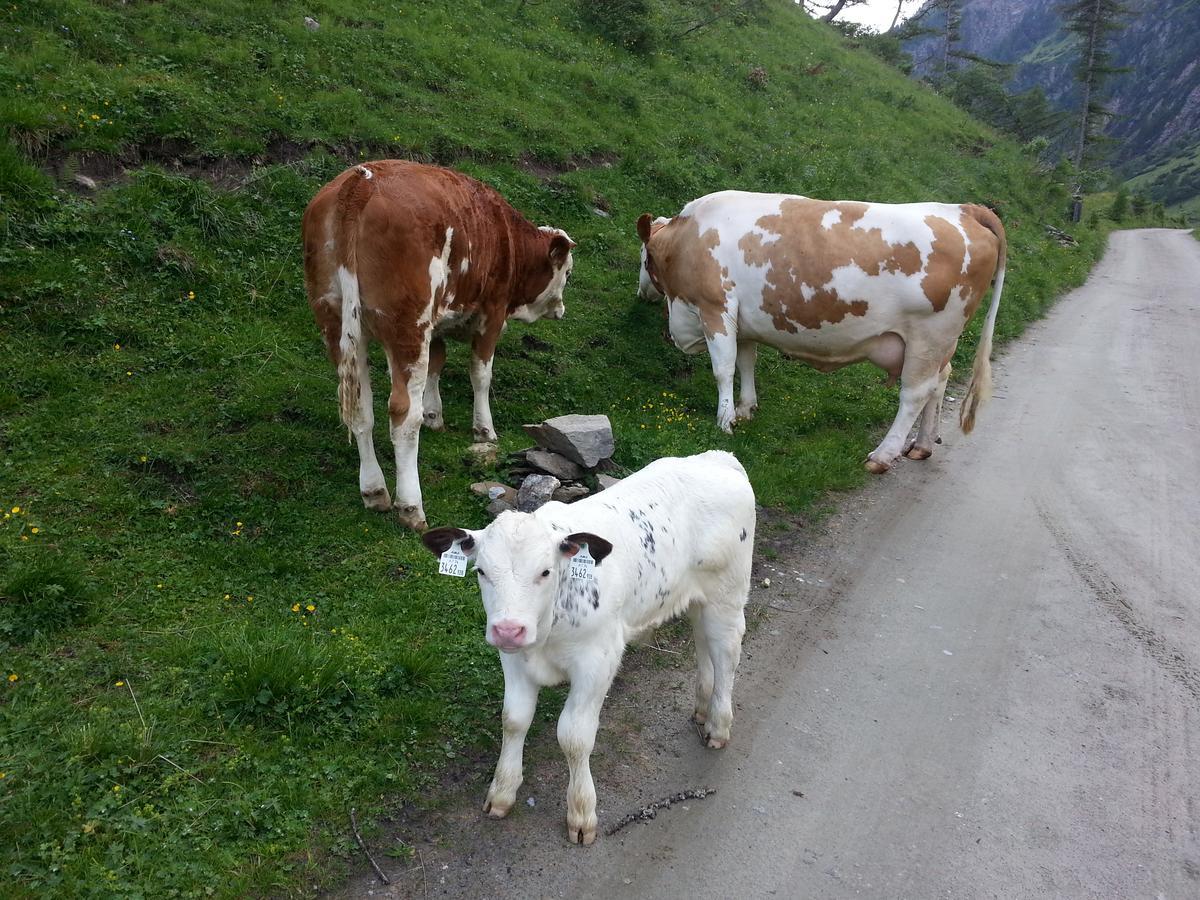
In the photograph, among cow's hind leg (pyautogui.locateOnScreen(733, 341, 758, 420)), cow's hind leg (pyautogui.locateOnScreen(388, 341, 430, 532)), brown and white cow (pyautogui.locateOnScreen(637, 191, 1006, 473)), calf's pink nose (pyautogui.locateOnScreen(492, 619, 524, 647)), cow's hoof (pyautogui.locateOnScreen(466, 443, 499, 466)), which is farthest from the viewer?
cow's hind leg (pyautogui.locateOnScreen(733, 341, 758, 420))

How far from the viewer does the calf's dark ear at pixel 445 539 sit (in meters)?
3.46

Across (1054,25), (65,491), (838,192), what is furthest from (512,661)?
(1054,25)

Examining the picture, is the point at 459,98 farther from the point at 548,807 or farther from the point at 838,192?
the point at 548,807

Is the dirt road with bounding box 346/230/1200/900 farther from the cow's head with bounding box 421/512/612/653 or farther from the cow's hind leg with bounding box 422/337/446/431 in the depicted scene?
the cow's hind leg with bounding box 422/337/446/431

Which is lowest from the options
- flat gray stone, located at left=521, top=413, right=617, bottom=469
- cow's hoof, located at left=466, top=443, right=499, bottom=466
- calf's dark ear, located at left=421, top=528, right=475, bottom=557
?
cow's hoof, located at left=466, top=443, right=499, bottom=466

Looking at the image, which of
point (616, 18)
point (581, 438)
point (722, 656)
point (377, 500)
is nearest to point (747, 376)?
point (581, 438)

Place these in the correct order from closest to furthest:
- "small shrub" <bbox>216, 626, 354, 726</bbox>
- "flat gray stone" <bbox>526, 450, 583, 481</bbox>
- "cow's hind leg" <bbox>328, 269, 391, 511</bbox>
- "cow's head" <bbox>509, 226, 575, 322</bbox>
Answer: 1. "small shrub" <bbox>216, 626, 354, 726</bbox>
2. "cow's hind leg" <bbox>328, 269, 391, 511</bbox>
3. "flat gray stone" <bbox>526, 450, 583, 481</bbox>
4. "cow's head" <bbox>509, 226, 575, 322</bbox>

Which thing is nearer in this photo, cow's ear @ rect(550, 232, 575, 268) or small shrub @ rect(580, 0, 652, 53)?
cow's ear @ rect(550, 232, 575, 268)

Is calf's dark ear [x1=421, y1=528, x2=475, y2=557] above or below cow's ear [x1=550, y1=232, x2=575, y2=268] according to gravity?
below

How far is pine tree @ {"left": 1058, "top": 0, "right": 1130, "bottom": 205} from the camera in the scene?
3925 cm

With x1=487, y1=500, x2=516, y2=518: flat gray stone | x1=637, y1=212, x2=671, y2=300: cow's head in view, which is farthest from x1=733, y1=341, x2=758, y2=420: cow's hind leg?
x1=487, y1=500, x2=516, y2=518: flat gray stone

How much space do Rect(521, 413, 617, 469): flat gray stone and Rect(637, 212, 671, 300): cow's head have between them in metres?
3.74

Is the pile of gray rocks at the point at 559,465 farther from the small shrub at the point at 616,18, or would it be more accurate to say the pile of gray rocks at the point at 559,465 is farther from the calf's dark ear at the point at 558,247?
the small shrub at the point at 616,18

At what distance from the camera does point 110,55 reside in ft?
30.6
